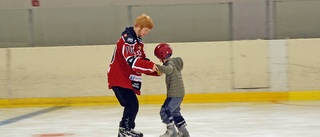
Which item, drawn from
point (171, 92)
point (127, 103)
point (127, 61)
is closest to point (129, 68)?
point (127, 61)

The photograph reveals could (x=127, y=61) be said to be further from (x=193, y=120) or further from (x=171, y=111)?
(x=193, y=120)

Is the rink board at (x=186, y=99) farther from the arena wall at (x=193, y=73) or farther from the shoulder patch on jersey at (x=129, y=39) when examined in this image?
the shoulder patch on jersey at (x=129, y=39)

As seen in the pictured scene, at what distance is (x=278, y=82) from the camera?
33.3ft

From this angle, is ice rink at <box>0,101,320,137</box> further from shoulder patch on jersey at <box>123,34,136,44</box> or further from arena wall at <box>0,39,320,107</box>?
shoulder patch on jersey at <box>123,34,136,44</box>

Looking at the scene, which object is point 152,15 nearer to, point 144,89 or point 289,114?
point 144,89

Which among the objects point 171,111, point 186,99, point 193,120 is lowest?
point 193,120

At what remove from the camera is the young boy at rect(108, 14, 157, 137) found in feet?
17.3

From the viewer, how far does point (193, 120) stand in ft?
25.0

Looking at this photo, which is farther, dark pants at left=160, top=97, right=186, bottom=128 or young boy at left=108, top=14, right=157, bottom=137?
dark pants at left=160, top=97, right=186, bottom=128

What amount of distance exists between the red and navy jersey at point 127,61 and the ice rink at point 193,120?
1.07 meters

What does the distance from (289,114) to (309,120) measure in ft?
2.19

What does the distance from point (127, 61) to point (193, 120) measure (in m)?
2.60

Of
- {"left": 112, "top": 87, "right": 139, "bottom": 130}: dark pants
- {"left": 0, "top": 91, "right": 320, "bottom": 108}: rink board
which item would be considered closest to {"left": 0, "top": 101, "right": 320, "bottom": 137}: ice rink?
{"left": 0, "top": 91, "right": 320, "bottom": 108}: rink board

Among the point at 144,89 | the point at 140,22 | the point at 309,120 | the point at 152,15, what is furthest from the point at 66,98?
the point at 140,22
